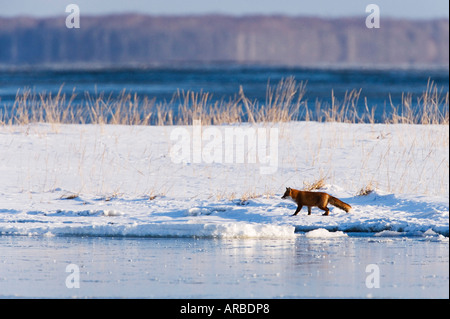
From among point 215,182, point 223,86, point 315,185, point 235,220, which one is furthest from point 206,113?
point 223,86

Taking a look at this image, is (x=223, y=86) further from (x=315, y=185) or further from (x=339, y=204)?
(x=339, y=204)

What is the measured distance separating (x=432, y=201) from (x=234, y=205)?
241cm

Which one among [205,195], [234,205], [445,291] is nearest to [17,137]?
[205,195]

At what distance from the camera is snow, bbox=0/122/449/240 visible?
930 cm

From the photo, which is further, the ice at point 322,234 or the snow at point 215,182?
the snow at point 215,182

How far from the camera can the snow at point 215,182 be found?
9297mm

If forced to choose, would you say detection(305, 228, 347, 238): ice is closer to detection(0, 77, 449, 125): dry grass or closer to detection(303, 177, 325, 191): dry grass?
detection(303, 177, 325, 191): dry grass

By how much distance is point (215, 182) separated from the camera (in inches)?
494

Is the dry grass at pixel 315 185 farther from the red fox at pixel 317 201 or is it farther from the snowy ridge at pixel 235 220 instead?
the red fox at pixel 317 201

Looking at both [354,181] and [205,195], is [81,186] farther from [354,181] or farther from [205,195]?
[354,181]

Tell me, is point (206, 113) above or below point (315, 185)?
above

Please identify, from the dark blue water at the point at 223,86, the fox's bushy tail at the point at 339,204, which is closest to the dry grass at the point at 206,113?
the dark blue water at the point at 223,86

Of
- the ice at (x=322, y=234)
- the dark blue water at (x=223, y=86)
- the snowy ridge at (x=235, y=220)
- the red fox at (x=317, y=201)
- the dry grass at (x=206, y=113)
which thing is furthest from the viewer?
the dark blue water at (x=223, y=86)

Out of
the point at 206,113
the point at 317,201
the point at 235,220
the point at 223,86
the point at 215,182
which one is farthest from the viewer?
the point at 223,86
